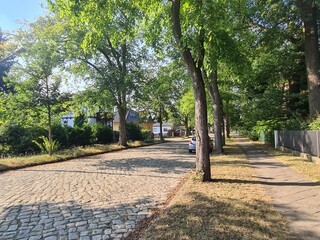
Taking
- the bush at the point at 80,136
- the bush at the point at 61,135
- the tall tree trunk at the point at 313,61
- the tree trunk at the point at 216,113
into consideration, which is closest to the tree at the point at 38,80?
the bush at the point at 61,135

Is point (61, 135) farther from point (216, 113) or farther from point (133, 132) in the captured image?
point (133, 132)

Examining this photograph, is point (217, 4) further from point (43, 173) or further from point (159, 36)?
point (43, 173)

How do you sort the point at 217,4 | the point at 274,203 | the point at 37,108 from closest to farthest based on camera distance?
the point at 274,203
the point at 217,4
the point at 37,108

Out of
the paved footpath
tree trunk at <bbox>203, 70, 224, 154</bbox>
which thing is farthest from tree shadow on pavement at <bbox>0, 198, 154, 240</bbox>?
tree trunk at <bbox>203, 70, 224, 154</bbox>

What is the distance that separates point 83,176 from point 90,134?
18.8 m

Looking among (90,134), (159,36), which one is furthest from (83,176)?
(90,134)

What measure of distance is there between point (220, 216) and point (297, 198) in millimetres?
2466

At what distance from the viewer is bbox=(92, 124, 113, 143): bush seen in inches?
1269

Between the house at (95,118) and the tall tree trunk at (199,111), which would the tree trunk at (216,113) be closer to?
the tall tree trunk at (199,111)

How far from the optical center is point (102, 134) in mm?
33594

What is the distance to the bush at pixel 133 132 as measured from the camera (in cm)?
4062

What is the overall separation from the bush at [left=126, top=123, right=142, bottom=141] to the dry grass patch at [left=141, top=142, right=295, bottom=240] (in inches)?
1277

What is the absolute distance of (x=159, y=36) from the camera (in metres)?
11.0

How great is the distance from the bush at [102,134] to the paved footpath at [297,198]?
23631 millimetres
